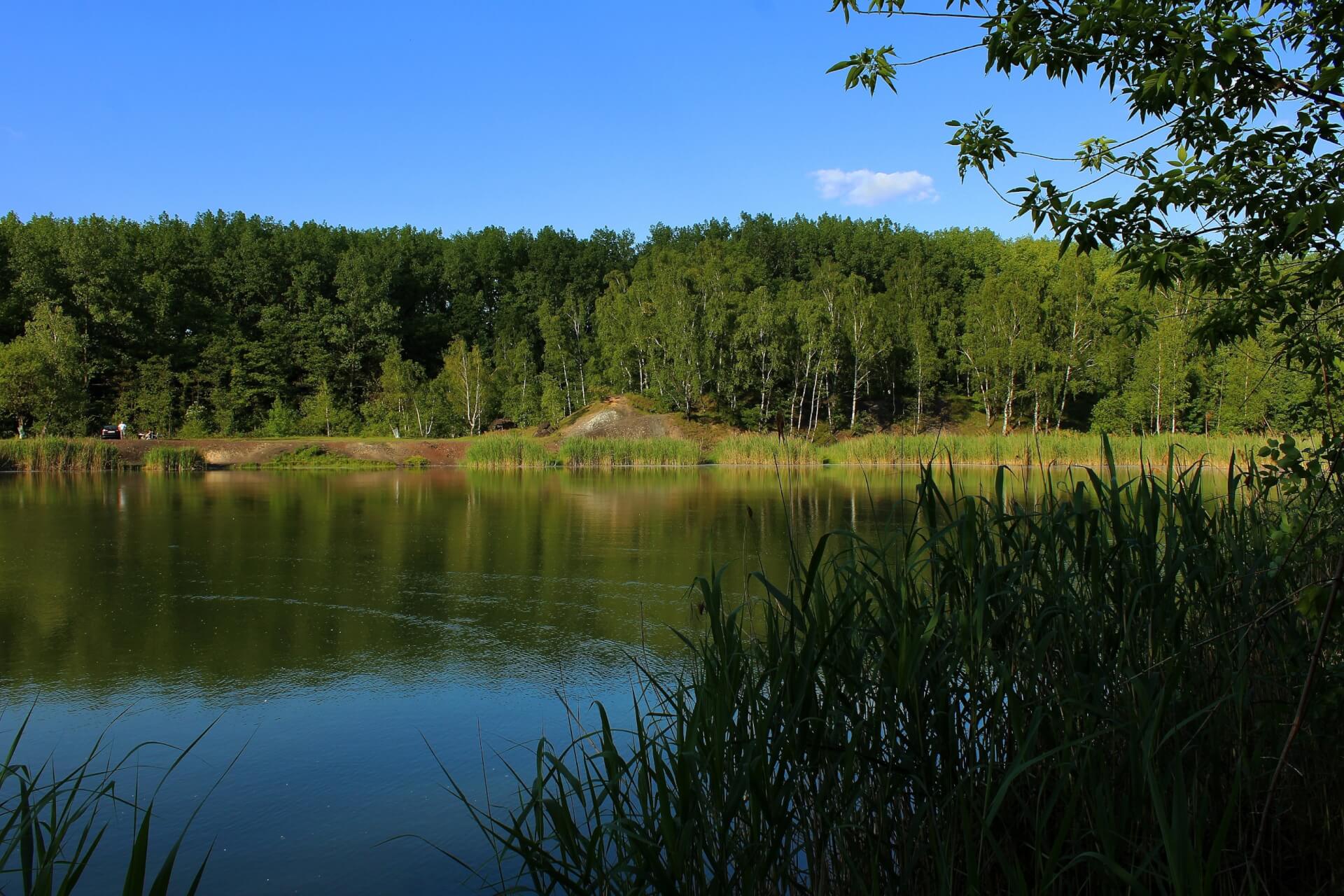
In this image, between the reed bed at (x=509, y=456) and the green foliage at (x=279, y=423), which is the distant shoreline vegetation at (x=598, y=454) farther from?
the green foliage at (x=279, y=423)

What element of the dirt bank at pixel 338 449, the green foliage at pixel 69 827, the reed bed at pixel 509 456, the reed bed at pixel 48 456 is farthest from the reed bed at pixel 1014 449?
the reed bed at pixel 48 456

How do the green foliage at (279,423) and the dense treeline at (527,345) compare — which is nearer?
the dense treeline at (527,345)

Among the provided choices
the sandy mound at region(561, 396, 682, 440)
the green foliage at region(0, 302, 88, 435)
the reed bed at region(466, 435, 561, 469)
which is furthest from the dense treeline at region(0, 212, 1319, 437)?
the reed bed at region(466, 435, 561, 469)

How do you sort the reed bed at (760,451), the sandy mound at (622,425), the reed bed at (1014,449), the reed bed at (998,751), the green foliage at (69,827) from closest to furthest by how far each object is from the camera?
the green foliage at (69,827) → the reed bed at (998,751) → the reed bed at (1014,449) → the reed bed at (760,451) → the sandy mound at (622,425)

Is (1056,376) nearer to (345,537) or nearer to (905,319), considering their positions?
(905,319)

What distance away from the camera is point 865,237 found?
57.7 m

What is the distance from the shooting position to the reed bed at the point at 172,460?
2777 cm

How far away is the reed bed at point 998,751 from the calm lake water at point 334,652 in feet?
1.96

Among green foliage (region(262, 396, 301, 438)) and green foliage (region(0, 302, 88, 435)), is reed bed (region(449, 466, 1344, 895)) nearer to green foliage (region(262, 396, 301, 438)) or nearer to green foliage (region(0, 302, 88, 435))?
green foliage (region(0, 302, 88, 435))

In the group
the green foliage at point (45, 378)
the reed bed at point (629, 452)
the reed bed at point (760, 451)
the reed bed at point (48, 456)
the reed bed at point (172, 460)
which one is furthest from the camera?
the reed bed at point (629, 452)

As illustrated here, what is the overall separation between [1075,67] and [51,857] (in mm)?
3278

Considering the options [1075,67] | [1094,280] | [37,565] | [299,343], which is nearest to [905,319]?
[1094,280]

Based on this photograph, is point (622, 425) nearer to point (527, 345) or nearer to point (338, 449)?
point (338, 449)

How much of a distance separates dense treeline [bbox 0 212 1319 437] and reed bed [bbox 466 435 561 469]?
26.7 ft
